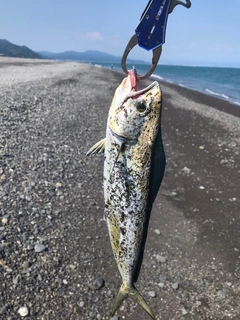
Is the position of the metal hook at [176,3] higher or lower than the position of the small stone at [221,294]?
higher

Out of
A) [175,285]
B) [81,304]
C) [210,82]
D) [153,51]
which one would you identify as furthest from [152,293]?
[210,82]

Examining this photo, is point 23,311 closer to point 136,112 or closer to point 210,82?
point 136,112

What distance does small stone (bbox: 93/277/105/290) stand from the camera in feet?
23.4

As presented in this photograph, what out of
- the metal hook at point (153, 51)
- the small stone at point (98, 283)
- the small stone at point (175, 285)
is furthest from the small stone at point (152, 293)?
the metal hook at point (153, 51)

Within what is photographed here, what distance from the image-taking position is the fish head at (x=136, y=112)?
3141 millimetres

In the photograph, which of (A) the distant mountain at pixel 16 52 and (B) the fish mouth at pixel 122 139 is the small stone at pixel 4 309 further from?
(A) the distant mountain at pixel 16 52

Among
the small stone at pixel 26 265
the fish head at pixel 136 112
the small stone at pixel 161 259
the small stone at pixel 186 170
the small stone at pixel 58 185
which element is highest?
the fish head at pixel 136 112

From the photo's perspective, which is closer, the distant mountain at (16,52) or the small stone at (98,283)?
the small stone at (98,283)

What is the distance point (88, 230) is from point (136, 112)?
6102 millimetres

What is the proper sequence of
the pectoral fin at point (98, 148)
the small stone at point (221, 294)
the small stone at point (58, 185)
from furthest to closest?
the small stone at point (58, 185)
the small stone at point (221, 294)
the pectoral fin at point (98, 148)

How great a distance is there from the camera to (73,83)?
93.5 ft

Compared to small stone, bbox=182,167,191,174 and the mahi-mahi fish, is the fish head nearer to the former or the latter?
the mahi-mahi fish

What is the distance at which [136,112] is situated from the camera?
317 centimetres

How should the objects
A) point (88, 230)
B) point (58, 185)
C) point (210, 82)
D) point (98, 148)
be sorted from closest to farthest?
point (98, 148)
point (88, 230)
point (58, 185)
point (210, 82)
